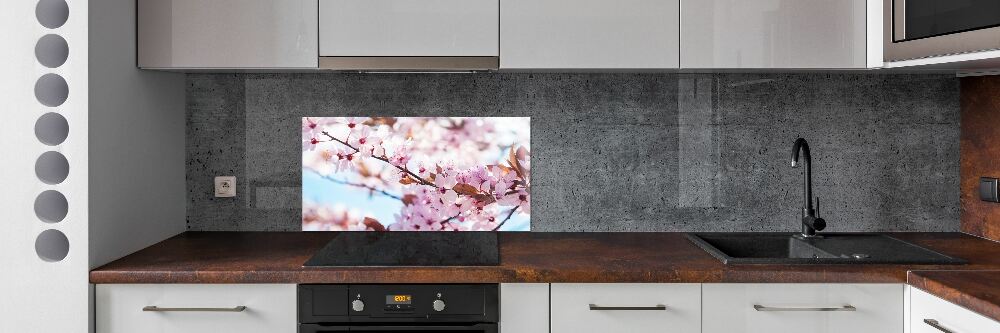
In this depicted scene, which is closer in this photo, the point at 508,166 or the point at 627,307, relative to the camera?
the point at 627,307

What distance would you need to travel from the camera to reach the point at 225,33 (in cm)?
215

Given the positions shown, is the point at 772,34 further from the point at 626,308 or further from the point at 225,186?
the point at 225,186

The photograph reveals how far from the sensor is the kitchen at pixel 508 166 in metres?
1.89

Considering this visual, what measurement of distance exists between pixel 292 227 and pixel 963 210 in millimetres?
2255

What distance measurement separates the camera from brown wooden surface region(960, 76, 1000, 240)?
7.63 feet

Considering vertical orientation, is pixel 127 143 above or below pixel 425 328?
above

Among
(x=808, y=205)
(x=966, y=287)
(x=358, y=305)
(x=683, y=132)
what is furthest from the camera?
(x=683, y=132)

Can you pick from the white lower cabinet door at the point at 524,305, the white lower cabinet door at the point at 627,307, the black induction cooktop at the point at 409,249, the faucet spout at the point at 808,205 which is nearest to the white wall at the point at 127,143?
the black induction cooktop at the point at 409,249

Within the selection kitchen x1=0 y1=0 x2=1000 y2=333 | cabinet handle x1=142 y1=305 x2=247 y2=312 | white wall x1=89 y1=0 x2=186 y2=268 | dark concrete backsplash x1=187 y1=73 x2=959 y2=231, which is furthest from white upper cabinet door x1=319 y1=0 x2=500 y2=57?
cabinet handle x1=142 y1=305 x2=247 y2=312

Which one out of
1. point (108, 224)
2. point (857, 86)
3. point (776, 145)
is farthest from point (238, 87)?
point (857, 86)

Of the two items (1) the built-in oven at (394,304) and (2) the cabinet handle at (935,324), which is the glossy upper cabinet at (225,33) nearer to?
(1) the built-in oven at (394,304)

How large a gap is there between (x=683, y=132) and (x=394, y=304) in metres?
1.19
